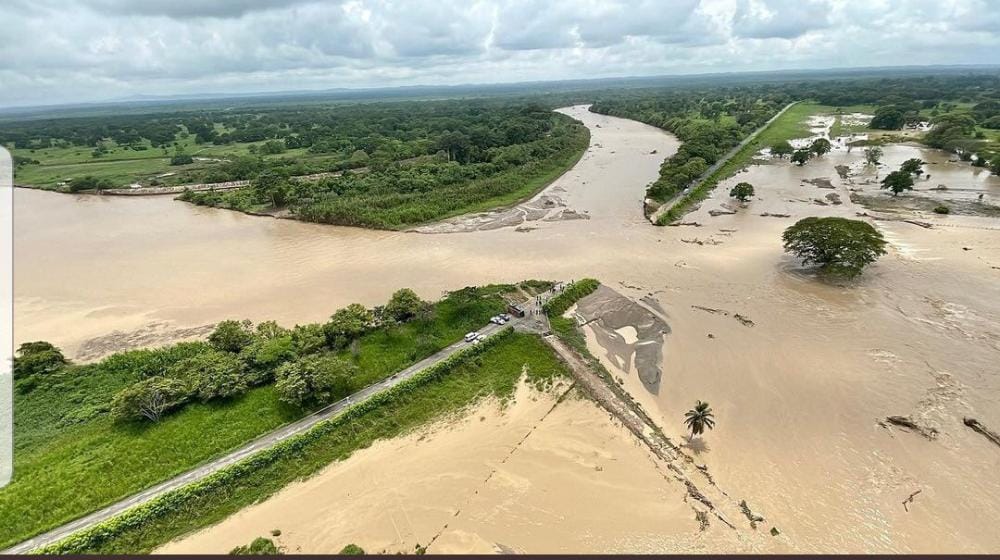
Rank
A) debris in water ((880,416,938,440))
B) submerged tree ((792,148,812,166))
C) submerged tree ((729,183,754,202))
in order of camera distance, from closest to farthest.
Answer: debris in water ((880,416,938,440)) < submerged tree ((729,183,754,202)) < submerged tree ((792,148,812,166))

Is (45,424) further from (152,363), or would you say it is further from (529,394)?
(529,394)

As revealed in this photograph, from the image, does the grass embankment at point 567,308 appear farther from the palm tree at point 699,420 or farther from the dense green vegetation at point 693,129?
the dense green vegetation at point 693,129

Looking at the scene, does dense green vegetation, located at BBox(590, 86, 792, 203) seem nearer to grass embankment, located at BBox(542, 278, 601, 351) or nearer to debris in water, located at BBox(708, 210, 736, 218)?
debris in water, located at BBox(708, 210, 736, 218)

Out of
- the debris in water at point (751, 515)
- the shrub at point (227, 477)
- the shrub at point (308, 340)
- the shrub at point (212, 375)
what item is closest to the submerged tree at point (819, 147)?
the debris in water at point (751, 515)

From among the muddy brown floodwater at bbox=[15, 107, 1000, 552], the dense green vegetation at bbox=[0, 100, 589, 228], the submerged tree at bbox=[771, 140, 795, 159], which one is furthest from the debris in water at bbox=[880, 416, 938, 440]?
A: the submerged tree at bbox=[771, 140, 795, 159]

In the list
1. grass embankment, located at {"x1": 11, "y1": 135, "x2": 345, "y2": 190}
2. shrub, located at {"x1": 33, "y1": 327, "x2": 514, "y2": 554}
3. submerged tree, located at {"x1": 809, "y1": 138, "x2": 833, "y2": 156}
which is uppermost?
grass embankment, located at {"x1": 11, "y1": 135, "x2": 345, "y2": 190}
